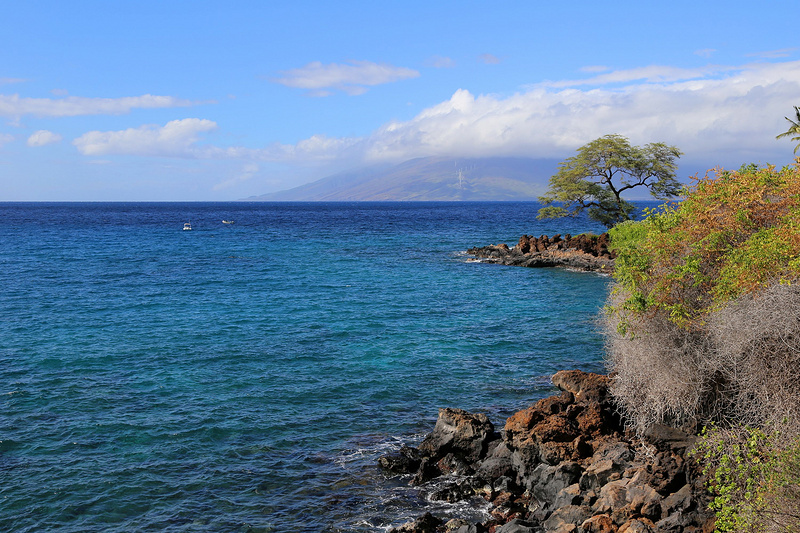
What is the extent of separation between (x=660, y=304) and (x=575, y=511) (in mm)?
6454

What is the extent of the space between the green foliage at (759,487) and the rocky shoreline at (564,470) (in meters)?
0.95

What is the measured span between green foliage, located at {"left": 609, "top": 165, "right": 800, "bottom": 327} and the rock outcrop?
39.5 m

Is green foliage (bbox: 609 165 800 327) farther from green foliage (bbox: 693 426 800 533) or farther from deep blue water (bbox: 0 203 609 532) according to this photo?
deep blue water (bbox: 0 203 609 532)

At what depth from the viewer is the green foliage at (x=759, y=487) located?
1029 cm

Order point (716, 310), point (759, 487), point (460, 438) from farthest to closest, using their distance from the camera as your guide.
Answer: point (460, 438) → point (716, 310) → point (759, 487)

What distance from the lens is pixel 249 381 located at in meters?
26.4

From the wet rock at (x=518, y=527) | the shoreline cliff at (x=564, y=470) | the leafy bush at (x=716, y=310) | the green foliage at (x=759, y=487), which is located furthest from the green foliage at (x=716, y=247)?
the wet rock at (x=518, y=527)

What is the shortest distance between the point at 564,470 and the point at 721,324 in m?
5.87

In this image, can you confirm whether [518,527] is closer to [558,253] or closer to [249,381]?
[249,381]

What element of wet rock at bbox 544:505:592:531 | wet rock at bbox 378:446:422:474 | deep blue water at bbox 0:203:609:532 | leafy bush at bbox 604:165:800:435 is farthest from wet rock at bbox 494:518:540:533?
leafy bush at bbox 604:165:800:435

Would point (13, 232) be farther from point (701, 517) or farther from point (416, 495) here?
point (701, 517)

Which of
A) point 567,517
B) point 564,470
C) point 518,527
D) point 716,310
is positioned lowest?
point 518,527

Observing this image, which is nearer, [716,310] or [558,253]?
[716,310]

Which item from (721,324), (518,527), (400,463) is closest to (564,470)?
(518,527)
